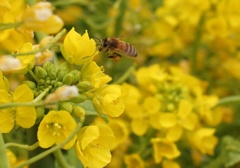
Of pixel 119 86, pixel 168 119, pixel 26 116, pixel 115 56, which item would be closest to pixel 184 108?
pixel 168 119

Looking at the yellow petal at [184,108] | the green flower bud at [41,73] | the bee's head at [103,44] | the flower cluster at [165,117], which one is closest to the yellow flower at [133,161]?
the flower cluster at [165,117]

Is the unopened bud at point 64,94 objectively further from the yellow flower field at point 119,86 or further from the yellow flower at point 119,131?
the yellow flower at point 119,131

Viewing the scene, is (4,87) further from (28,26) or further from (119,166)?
(119,166)

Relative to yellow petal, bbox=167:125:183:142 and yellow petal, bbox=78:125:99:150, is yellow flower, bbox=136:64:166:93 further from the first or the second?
yellow petal, bbox=78:125:99:150

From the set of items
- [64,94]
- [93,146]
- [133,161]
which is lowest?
[133,161]

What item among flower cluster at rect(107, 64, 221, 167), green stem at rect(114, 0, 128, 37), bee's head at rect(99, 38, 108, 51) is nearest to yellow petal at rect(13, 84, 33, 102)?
bee's head at rect(99, 38, 108, 51)

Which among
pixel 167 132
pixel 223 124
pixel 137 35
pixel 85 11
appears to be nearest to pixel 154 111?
pixel 167 132

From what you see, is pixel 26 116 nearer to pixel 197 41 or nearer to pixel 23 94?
pixel 23 94

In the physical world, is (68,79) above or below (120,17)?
above
